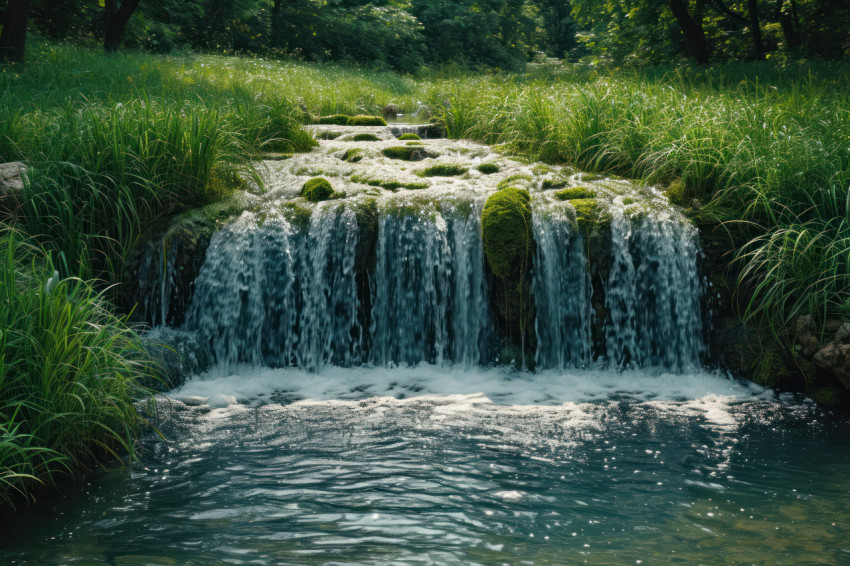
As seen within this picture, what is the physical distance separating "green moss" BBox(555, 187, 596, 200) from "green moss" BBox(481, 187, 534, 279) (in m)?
0.62

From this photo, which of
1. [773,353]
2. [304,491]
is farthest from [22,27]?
[773,353]

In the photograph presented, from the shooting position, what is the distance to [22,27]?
39.3ft

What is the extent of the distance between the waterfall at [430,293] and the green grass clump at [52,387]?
276 cm

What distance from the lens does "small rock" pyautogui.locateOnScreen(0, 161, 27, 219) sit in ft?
19.5

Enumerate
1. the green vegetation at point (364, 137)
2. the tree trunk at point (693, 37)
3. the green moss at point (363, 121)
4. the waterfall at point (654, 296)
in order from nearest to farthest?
the waterfall at point (654, 296) < the green vegetation at point (364, 137) < the green moss at point (363, 121) < the tree trunk at point (693, 37)

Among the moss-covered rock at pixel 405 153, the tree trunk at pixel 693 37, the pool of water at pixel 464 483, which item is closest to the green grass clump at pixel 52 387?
the pool of water at pixel 464 483

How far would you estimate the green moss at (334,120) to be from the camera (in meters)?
11.2

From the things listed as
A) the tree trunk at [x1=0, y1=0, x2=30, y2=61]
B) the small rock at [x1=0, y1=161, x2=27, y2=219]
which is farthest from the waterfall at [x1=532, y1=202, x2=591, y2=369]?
the tree trunk at [x1=0, y1=0, x2=30, y2=61]

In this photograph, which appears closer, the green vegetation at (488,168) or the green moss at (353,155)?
the green vegetation at (488,168)

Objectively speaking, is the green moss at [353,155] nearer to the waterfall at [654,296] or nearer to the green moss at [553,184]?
the green moss at [553,184]

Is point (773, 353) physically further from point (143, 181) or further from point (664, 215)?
point (143, 181)

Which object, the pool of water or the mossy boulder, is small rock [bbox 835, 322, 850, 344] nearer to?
the pool of water

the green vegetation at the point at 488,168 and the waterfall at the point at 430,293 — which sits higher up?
the green vegetation at the point at 488,168

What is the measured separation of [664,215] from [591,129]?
1.96 metres
